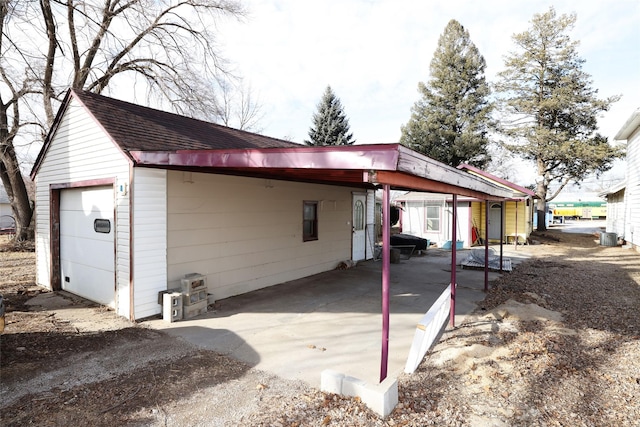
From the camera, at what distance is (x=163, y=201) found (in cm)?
555

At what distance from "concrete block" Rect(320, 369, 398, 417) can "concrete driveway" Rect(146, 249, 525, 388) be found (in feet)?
1.02

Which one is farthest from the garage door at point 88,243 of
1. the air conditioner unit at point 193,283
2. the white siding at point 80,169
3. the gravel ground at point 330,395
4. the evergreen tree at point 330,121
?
the evergreen tree at point 330,121

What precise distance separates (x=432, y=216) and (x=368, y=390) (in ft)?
50.9

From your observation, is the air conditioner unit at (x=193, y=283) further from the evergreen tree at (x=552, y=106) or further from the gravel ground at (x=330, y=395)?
the evergreen tree at (x=552, y=106)

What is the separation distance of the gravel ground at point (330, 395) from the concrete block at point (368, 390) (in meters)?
0.06

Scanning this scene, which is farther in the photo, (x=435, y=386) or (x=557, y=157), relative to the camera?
(x=557, y=157)

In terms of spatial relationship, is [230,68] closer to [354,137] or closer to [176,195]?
[176,195]

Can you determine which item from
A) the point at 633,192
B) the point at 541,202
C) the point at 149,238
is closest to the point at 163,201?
the point at 149,238

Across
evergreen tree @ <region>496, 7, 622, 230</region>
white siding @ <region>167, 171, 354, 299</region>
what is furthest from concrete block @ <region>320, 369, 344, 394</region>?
evergreen tree @ <region>496, 7, 622, 230</region>

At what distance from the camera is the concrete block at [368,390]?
2.80 meters

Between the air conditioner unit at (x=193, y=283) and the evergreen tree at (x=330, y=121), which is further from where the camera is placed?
the evergreen tree at (x=330, y=121)

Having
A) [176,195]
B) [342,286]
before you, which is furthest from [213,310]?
[342,286]

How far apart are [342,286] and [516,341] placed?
402 centimetres

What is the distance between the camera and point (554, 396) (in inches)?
124
